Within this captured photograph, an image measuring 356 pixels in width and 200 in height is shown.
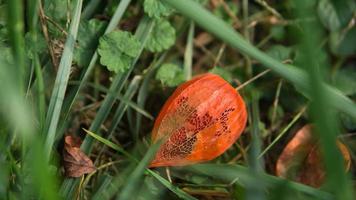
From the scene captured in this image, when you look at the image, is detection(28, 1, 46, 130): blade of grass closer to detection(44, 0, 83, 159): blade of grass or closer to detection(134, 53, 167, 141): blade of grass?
detection(44, 0, 83, 159): blade of grass

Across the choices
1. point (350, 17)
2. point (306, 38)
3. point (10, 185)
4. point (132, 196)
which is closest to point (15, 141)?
point (10, 185)

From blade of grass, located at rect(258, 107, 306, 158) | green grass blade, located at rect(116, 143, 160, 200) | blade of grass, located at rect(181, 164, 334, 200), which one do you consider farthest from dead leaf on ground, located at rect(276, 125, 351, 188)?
green grass blade, located at rect(116, 143, 160, 200)

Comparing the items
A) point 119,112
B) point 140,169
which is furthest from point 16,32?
point 119,112

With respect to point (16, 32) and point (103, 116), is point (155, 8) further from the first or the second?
point (16, 32)

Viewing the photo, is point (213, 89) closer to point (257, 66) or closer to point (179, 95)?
point (179, 95)

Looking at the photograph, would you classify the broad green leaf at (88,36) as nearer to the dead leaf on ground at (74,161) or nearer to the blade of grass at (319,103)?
the dead leaf on ground at (74,161)

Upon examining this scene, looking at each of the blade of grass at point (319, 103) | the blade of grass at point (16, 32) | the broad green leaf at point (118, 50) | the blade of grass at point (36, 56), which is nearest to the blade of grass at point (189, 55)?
the broad green leaf at point (118, 50)
